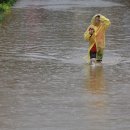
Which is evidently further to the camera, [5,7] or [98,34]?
[5,7]

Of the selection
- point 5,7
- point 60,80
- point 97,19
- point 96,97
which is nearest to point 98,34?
point 97,19

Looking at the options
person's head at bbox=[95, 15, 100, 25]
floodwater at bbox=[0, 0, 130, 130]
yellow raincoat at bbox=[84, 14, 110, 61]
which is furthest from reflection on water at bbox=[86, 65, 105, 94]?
person's head at bbox=[95, 15, 100, 25]

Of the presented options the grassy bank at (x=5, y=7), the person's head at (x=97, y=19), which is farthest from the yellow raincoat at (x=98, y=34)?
the grassy bank at (x=5, y=7)

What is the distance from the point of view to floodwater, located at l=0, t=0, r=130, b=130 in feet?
28.3

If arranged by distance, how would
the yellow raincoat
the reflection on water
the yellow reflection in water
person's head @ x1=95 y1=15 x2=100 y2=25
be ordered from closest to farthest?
1. the yellow reflection in water
2. the reflection on water
3. person's head @ x1=95 y1=15 x2=100 y2=25
4. the yellow raincoat

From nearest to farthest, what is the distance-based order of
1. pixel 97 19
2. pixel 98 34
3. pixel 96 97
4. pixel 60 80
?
1. pixel 96 97
2. pixel 60 80
3. pixel 97 19
4. pixel 98 34

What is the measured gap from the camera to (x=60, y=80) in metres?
11.8

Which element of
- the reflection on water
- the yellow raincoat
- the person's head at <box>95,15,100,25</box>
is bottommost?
the reflection on water

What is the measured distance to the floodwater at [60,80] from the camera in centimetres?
863

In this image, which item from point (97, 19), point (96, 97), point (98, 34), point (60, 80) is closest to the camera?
point (96, 97)

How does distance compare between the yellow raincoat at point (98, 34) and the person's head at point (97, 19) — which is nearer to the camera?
the person's head at point (97, 19)

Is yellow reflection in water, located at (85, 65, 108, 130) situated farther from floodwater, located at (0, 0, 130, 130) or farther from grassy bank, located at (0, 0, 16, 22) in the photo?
grassy bank, located at (0, 0, 16, 22)

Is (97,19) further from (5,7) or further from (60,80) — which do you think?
(5,7)

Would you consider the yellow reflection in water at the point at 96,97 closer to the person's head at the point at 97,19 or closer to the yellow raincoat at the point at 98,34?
the yellow raincoat at the point at 98,34
